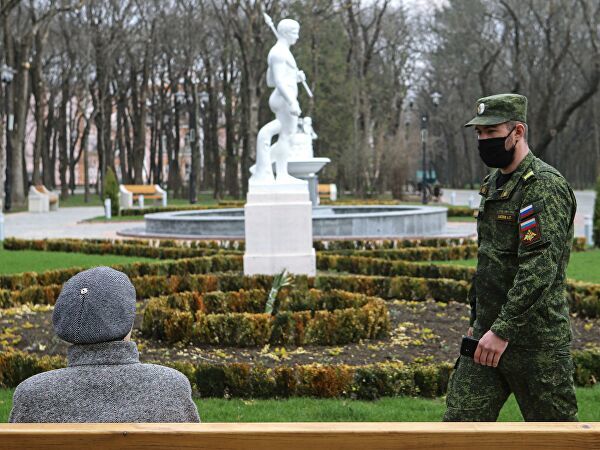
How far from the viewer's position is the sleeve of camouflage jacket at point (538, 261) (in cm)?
355

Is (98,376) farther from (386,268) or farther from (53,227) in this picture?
(53,227)

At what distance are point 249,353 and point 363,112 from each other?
4053 cm

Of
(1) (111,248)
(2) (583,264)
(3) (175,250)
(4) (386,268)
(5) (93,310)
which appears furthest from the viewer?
(1) (111,248)

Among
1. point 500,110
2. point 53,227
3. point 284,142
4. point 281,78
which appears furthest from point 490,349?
point 53,227

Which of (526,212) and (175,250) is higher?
(526,212)

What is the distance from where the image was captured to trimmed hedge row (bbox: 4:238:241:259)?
53.4 feet

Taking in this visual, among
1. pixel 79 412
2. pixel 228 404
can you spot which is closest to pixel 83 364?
pixel 79 412

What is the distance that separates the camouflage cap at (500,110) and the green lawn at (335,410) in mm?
2371

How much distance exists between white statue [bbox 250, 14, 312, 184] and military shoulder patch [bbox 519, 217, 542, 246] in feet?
29.5

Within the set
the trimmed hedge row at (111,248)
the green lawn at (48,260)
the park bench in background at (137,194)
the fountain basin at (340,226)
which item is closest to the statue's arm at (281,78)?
the trimmed hedge row at (111,248)

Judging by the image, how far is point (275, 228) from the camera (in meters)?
12.4

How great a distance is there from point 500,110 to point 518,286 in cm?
75

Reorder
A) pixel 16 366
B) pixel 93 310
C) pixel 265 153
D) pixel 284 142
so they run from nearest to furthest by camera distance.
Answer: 1. pixel 93 310
2. pixel 16 366
3. pixel 265 153
4. pixel 284 142

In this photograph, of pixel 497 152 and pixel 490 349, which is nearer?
pixel 490 349
